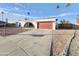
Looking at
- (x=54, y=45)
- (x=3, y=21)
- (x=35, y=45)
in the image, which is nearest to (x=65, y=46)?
(x=54, y=45)

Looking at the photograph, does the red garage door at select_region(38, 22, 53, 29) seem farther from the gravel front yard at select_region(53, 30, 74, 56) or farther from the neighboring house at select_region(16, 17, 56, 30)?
the gravel front yard at select_region(53, 30, 74, 56)

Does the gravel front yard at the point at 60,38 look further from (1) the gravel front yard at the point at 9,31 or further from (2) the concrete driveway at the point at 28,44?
(1) the gravel front yard at the point at 9,31

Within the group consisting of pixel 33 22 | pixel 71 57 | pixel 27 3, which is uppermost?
pixel 27 3

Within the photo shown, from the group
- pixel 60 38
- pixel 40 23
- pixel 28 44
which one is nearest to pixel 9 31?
pixel 28 44

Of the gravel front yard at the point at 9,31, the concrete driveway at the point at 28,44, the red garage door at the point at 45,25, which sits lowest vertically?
the concrete driveway at the point at 28,44

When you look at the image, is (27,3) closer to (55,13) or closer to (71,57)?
(55,13)

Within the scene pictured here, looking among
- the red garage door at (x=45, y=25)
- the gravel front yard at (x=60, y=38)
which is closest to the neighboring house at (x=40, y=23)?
the red garage door at (x=45, y=25)

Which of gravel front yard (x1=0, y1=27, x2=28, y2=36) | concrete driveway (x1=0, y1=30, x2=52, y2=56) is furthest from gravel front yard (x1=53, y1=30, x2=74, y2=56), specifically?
gravel front yard (x1=0, y1=27, x2=28, y2=36)
